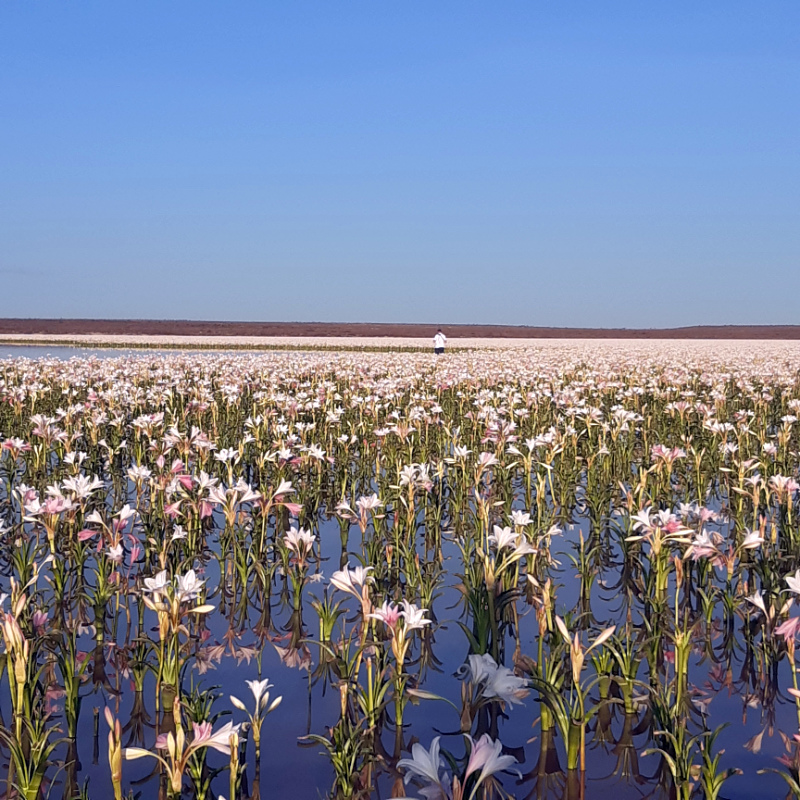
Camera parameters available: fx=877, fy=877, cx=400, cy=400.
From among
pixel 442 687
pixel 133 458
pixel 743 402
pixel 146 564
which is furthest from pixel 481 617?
pixel 743 402

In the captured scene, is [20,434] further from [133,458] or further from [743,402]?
[743,402]

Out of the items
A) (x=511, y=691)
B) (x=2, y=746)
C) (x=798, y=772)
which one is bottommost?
(x=2, y=746)

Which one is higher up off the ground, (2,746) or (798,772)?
(798,772)

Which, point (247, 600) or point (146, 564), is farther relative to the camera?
point (146, 564)

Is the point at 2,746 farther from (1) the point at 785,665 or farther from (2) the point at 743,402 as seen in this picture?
(2) the point at 743,402

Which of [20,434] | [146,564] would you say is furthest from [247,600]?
[20,434]

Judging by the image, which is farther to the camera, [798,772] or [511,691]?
[798,772]

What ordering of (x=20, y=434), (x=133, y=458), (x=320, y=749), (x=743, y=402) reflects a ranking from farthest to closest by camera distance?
(x=743, y=402), (x=20, y=434), (x=133, y=458), (x=320, y=749)

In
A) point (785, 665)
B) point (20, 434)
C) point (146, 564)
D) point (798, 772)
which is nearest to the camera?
point (798, 772)

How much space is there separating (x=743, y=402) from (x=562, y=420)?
6.21 meters

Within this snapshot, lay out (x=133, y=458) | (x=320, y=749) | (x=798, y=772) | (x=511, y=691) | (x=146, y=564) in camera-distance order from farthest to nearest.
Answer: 1. (x=133, y=458)
2. (x=146, y=564)
3. (x=320, y=749)
4. (x=798, y=772)
5. (x=511, y=691)

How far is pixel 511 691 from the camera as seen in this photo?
316 centimetres

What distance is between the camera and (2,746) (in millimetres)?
4258

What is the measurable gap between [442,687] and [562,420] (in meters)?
9.96
